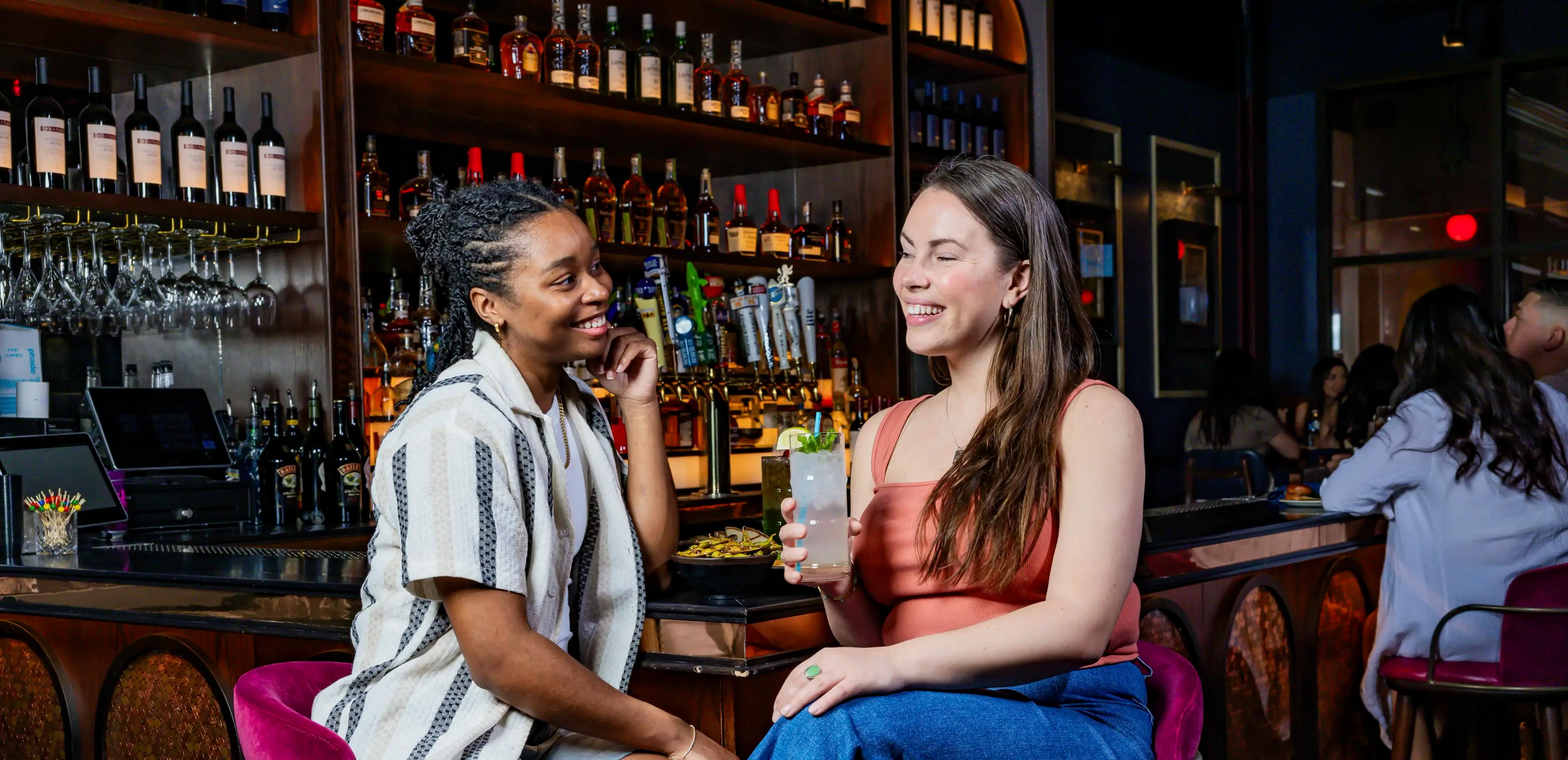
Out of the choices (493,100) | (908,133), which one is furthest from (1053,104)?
(493,100)

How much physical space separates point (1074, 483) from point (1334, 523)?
200cm

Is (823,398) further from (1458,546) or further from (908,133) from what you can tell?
(1458,546)

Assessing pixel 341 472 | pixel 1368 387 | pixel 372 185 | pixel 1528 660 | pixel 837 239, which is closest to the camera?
pixel 1528 660

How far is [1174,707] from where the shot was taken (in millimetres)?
1590

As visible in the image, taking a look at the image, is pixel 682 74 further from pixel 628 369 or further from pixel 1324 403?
pixel 1324 403

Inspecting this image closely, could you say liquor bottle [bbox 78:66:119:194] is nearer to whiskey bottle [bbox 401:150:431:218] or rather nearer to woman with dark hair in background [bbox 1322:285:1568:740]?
whiskey bottle [bbox 401:150:431:218]

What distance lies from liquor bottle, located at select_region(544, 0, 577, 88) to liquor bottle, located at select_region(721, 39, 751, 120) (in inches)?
23.8

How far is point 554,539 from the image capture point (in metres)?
1.62

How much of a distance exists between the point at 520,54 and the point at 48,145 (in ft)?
4.01

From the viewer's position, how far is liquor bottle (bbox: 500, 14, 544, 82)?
372 centimetres

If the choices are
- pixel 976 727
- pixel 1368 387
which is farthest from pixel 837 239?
pixel 976 727

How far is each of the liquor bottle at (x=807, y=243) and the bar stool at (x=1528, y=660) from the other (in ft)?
7.24

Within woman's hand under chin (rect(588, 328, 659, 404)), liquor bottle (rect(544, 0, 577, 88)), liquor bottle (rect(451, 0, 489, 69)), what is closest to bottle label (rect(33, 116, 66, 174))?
liquor bottle (rect(451, 0, 489, 69))

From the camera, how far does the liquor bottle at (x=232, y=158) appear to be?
318cm
